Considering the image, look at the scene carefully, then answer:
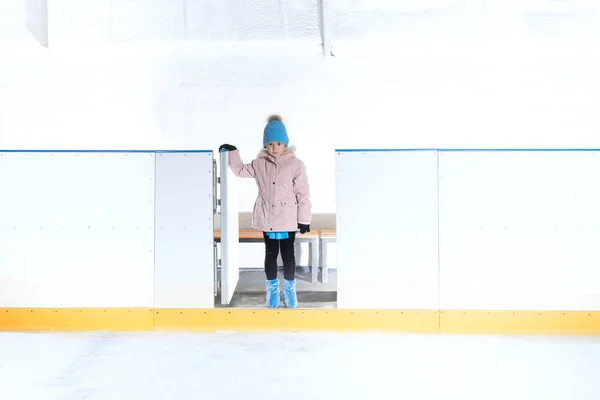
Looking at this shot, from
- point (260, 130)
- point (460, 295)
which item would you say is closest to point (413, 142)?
point (260, 130)

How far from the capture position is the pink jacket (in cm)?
337

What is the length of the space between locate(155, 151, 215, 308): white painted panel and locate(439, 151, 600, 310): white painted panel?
167 cm

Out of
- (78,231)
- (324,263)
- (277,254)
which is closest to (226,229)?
(277,254)

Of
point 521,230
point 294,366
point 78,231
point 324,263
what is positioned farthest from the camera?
point 324,263

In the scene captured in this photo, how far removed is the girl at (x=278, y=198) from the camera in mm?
3369

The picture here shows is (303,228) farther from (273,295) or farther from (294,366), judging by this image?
(294,366)

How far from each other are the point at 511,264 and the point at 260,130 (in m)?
3.38

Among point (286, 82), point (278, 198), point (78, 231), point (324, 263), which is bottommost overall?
point (324, 263)

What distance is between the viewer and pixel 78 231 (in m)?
3.42

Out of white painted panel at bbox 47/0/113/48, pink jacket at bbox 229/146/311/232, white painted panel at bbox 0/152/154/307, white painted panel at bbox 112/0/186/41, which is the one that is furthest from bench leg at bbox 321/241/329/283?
white painted panel at bbox 47/0/113/48

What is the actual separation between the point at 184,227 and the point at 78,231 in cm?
78

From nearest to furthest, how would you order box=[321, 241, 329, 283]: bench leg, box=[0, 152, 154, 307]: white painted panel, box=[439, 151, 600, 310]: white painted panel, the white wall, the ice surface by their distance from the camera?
the ice surface < box=[439, 151, 600, 310]: white painted panel < box=[0, 152, 154, 307]: white painted panel < box=[321, 241, 329, 283]: bench leg < the white wall

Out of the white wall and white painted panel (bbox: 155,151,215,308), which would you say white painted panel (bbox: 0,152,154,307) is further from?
the white wall

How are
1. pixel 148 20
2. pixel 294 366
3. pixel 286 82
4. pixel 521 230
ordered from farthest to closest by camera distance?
pixel 286 82, pixel 148 20, pixel 521 230, pixel 294 366
